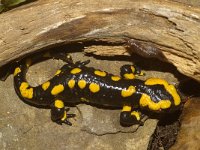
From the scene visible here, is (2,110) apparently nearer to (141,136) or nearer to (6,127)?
(6,127)

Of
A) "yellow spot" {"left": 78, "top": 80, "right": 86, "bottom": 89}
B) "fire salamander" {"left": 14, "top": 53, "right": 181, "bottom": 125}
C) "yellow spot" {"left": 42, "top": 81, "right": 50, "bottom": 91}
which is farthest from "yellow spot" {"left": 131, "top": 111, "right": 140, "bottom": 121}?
"yellow spot" {"left": 42, "top": 81, "right": 50, "bottom": 91}

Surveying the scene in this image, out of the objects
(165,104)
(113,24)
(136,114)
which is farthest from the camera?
(136,114)

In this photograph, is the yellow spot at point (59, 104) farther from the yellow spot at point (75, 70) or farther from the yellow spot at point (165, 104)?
the yellow spot at point (165, 104)

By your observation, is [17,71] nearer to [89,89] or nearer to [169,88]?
[89,89]

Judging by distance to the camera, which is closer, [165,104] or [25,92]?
[165,104]

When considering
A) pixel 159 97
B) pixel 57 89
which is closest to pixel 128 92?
pixel 159 97

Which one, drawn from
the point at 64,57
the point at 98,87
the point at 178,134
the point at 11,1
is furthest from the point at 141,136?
the point at 11,1
